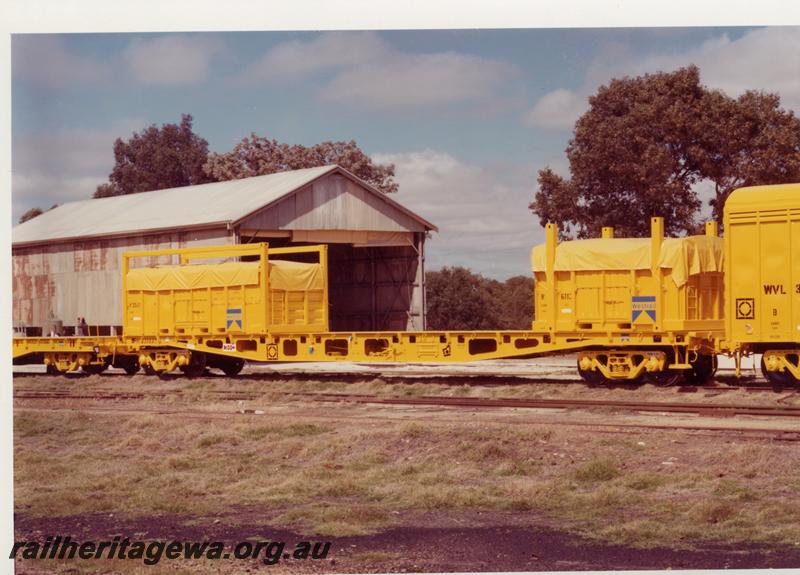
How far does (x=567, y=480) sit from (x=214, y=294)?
17.1 metres

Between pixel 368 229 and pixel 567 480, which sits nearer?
pixel 567 480

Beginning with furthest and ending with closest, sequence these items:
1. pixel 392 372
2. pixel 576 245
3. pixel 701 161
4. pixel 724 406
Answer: pixel 701 161
pixel 392 372
pixel 576 245
pixel 724 406

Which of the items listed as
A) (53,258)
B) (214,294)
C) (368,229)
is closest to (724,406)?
(214,294)

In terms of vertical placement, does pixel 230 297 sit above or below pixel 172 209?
below

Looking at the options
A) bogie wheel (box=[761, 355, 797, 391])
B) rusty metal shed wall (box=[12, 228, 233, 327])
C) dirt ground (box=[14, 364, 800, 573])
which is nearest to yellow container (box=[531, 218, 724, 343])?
bogie wheel (box=[761, 355, 797, 391])

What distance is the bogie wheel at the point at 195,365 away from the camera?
2888cm

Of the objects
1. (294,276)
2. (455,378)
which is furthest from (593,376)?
(294,276)

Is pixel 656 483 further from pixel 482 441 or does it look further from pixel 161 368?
pixel 161 368

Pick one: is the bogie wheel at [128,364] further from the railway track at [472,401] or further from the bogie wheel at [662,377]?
the bogie wheel at [662,377]

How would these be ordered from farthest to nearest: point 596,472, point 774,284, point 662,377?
point 662,377 < point 774,284 < point 596,472

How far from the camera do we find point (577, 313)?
23.4m

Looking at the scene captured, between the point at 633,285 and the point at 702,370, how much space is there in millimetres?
2883

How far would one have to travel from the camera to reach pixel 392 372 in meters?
31.8

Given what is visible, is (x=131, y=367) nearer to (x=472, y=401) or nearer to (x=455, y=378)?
(x=455, y=378)
